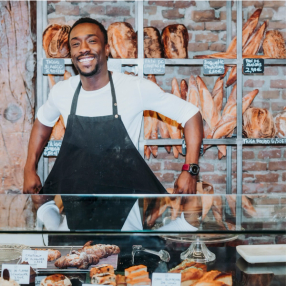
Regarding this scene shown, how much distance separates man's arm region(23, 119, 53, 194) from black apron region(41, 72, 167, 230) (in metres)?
0.09

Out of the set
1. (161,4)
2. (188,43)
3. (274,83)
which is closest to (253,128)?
(274,83)

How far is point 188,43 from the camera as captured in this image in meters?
2.95

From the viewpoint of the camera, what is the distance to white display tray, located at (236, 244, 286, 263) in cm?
117

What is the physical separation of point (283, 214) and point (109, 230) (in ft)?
1.80

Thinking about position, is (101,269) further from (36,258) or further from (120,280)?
(36,258)

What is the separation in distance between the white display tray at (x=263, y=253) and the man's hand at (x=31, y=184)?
1.38m

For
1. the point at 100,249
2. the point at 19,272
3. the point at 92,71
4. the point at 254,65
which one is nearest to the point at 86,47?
the point at 92,71

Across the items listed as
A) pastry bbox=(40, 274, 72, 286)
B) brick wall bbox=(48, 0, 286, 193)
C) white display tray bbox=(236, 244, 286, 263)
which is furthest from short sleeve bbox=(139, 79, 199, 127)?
pastry bbox=(40, 274, 72, 286)

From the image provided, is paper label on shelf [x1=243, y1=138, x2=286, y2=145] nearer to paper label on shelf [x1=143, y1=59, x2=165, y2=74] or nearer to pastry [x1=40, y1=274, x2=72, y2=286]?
paper label on shelf [x1=143, y1=59, x2=165, y2=74]

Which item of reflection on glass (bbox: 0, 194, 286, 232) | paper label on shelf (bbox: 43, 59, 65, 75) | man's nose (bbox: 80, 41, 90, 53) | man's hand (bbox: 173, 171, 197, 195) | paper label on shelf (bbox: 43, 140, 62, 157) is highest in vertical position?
man's nose (bbox: 80, 41, 90, 53)

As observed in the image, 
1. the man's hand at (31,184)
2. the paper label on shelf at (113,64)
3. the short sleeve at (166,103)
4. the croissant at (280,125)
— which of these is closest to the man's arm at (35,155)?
the man's hand at (31,184)

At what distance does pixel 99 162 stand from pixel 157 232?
126 centimetres

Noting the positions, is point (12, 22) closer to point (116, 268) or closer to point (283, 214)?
point (116, 268)

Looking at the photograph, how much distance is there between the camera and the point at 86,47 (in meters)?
2.21
